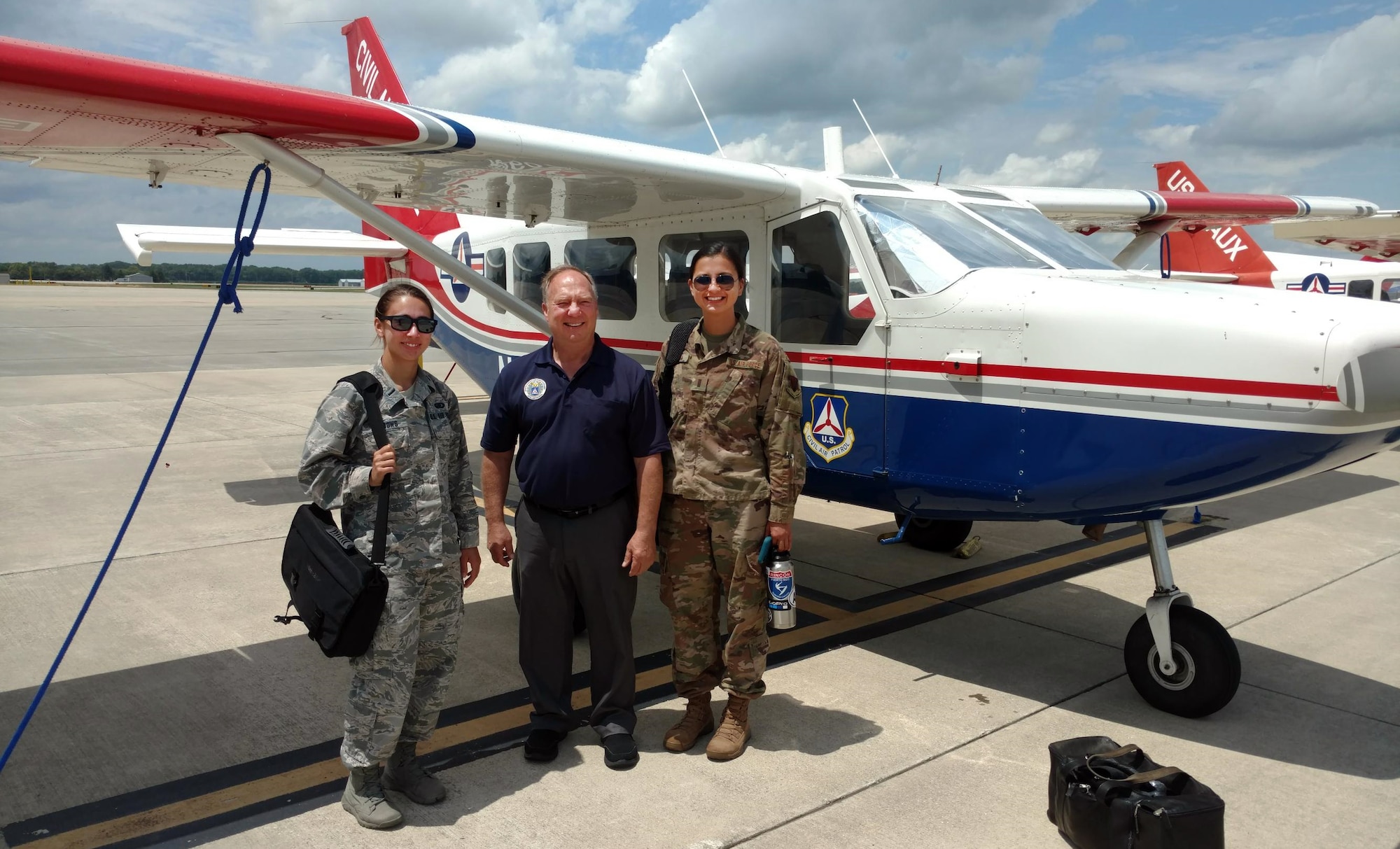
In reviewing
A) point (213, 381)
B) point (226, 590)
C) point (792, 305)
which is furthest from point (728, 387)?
point (213, 381)

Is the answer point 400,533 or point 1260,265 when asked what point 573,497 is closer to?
point 400,533

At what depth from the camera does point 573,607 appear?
3807mm

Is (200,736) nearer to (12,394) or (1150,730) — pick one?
(1150,730)

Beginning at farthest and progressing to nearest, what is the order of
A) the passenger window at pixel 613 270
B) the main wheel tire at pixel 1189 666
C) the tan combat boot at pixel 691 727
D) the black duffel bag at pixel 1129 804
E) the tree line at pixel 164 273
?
the tree line at pixel 164 273
the passenger window at pixel 613 270
the main wheel tire at pixel 1189 666
the tan combat boot at pixel 691 727
the black duffel bag at pixel 1129 804

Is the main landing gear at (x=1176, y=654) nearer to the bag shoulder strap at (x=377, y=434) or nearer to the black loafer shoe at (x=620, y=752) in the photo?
the black loafer shoe at (x=620, y=752)

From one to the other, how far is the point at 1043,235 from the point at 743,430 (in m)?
2.19

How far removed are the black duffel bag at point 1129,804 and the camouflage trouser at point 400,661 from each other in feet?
6.94

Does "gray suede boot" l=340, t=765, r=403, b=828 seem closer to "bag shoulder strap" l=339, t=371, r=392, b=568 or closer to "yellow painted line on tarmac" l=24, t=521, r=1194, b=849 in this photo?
"yellow painted line on tarmac" l=24, t=521, r=1194, b=849

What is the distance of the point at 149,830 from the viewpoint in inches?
127

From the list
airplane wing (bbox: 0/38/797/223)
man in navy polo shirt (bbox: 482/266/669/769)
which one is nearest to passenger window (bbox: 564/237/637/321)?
airplane wing (bbox: 0/38/797/223)

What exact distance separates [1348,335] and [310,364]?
66.0ft

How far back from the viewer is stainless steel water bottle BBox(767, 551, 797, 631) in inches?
A: 143

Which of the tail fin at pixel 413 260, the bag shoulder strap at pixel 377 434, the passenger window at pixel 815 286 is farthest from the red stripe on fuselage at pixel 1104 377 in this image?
the tail fin at pixel 413 260

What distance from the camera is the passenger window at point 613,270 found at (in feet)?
19.2
